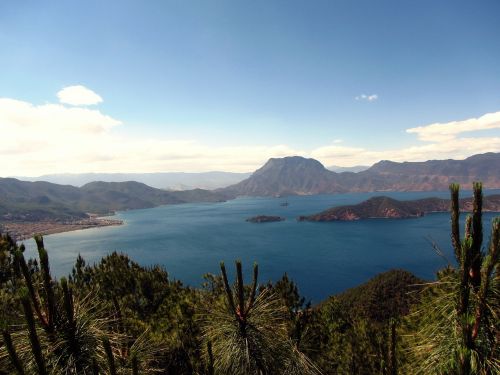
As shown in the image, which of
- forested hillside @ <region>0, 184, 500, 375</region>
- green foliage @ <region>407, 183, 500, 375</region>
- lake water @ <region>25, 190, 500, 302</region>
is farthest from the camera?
lake water @ <region>25, 190, 500, 302</region>

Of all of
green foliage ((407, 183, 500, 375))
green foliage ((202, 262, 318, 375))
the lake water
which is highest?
green foliage ((407, 183, 500, 375))

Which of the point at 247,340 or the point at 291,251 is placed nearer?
the point at 247,340

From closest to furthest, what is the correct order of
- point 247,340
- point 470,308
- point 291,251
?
point 470,308
point 247,340
point 291,251

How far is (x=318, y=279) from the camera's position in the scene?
325 ft

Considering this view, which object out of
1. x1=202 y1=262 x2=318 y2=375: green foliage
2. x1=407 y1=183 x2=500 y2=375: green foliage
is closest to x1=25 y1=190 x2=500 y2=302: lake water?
x1=202 y1=262 x2=318 y2=375: green foliage

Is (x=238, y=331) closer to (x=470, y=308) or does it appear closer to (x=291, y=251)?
(x=470, y=308)

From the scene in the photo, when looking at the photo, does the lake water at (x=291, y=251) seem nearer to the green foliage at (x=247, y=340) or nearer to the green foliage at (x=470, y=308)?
the green foliage at (x=247, y=340)

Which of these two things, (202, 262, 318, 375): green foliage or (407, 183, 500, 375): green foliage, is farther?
(202, 262, 318, 375): green foliage

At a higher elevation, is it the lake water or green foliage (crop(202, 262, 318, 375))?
green foliage (crop(202, 262, 318, 375))

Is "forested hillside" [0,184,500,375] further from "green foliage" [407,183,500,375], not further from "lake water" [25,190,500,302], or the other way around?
"lake water" [25,190,500,302]

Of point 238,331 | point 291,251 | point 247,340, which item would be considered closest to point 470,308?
point 247,340

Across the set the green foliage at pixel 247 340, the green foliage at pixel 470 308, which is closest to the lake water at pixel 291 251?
the green foliage at pixel 247 340

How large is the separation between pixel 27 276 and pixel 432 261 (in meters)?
133

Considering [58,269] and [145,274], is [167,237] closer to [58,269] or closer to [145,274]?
[58,269]
